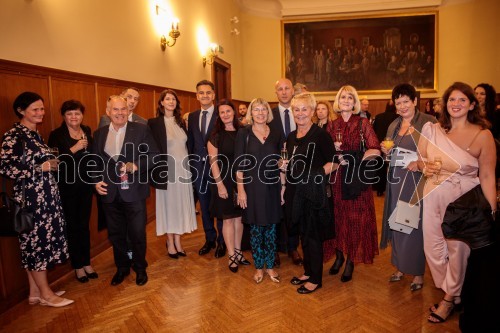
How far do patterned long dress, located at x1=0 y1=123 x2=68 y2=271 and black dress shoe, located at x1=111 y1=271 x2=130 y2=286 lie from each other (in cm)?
58

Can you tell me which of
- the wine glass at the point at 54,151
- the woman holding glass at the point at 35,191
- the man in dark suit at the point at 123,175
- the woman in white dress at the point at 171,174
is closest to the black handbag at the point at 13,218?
the woman holding glass at the point at 35,191

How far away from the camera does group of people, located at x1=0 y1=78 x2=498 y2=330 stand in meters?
2.79

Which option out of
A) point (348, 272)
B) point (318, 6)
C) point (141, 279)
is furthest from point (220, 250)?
point (318, 6)

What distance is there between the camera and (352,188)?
→ 3.29 meters

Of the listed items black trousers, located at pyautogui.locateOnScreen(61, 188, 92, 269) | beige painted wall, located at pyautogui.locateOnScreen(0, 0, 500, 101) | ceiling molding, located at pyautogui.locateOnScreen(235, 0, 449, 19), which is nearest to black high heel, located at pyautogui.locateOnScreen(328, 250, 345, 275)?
black trousers, located at pyautogui.locateOnScreen(61, 188, 92, 269)

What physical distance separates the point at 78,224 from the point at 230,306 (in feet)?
5.91

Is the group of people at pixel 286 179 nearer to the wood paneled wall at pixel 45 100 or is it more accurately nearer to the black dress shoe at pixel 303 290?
the black dress shoe at pixel 303 290

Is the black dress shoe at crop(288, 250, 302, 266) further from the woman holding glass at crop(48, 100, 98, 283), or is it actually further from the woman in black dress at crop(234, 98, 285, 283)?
the woman holding glass at crop(48, 100, 98, 283)

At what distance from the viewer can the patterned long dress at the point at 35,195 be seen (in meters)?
2.99

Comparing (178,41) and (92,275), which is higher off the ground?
(178,41)

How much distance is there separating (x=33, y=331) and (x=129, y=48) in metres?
3.81

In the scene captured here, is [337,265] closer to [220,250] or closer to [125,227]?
[220,250]

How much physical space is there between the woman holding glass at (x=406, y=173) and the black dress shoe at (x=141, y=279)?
8.15 ft

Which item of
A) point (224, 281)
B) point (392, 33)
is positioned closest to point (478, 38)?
point (392, 33)
